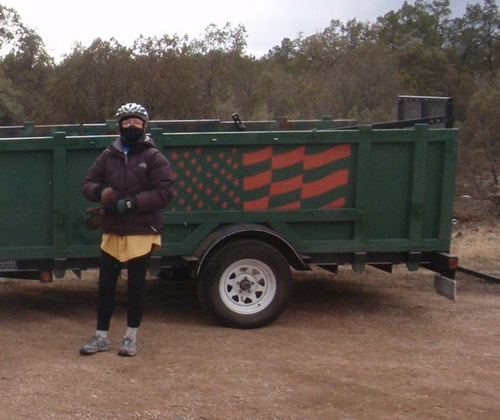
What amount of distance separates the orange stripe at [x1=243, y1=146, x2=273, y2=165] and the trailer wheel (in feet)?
2.10

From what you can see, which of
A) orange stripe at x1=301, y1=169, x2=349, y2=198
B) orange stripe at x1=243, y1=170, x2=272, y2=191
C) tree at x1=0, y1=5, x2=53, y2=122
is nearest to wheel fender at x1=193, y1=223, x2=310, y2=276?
orange stripe at x1=243, y1=170, x2=272, y2=191

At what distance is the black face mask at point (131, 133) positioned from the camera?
246 inches

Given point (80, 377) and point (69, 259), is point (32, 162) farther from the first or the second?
point (80, 377)

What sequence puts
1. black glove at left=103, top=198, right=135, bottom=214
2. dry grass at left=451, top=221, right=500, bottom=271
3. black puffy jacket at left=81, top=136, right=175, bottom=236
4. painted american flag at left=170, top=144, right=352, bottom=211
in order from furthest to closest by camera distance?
1. dry grass at left=451, top=221, right=500, bottom=271
2. painted american flag at left=170, top=144, right=352, bottom=211
3. black puffy jacket at left=81, top=136, right=175, bottom=236
4. black glove at left=103, top=198, right=135, bottom=214

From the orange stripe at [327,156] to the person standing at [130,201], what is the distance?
62.7 inches

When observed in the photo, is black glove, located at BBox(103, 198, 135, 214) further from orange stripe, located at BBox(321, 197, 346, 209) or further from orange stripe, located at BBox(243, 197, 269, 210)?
orange stripe, located at BBox(321, 197, 346, 209)

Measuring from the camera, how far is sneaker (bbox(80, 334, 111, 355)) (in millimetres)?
6363

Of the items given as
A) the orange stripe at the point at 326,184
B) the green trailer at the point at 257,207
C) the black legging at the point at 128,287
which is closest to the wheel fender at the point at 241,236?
the green trailer at the point at 257,207

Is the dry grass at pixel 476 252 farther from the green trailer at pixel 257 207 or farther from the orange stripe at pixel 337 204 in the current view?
the orange stripe at pixel 337 204

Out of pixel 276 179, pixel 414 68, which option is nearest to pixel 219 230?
pixel 276 179

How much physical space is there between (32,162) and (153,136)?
3.14 feet

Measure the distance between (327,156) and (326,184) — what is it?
23 cm

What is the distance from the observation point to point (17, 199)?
7.26 meters

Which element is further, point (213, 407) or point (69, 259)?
point (69, 259)
